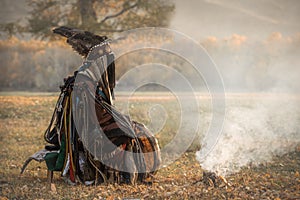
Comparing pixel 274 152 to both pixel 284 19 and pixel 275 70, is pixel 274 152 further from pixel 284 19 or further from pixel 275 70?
pixel 284 19

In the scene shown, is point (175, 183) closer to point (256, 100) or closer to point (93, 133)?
point (93, 133)

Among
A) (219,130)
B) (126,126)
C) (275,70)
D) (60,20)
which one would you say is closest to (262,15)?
(275,70)

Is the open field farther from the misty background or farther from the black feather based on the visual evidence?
the misty background

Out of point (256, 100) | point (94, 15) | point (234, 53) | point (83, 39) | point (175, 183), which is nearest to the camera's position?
point (83, 39)

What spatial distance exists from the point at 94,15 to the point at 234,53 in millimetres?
6545

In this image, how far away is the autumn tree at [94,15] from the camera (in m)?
18.7

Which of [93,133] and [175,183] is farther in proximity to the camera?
[175,183]

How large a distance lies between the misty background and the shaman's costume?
630 cm

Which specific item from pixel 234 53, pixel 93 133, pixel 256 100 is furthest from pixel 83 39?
pixel 234 53

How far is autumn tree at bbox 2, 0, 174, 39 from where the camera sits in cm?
1866

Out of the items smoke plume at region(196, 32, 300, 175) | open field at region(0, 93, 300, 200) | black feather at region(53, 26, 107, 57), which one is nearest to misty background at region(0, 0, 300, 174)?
smoke plume at region(196, 32, 300, 175)

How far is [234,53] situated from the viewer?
20125mm

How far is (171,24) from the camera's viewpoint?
1956 cm

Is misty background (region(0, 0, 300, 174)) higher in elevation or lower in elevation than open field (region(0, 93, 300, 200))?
higher
